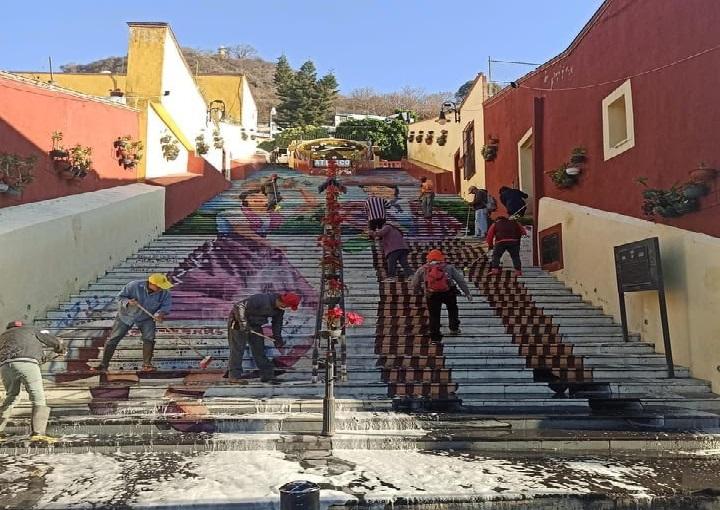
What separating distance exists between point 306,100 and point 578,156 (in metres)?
40.4

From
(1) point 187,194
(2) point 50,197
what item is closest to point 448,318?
(2) point 50,197

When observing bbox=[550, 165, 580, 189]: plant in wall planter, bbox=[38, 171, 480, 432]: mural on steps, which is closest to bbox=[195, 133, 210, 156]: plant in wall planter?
bbox=[38, 171, 480, 432]: mural on steps

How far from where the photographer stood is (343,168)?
1158 inches

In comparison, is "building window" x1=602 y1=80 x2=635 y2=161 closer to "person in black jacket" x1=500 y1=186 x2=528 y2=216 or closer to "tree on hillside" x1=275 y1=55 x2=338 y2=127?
"person in black jacket" x1=500 y1=186 x2=528 y2=216

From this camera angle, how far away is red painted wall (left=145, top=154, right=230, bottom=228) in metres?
14.4

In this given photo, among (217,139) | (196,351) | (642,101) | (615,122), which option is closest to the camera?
(196,351)

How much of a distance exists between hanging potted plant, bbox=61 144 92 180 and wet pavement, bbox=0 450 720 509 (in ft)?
21.3

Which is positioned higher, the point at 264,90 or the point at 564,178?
the point at 264,90

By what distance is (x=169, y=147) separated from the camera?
15547 mm

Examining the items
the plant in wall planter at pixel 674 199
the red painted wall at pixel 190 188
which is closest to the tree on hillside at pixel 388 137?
the red painted wall at pixel 190 188

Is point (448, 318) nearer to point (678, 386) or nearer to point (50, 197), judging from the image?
point (678, 386)

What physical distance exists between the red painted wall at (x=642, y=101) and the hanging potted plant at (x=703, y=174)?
10 cm

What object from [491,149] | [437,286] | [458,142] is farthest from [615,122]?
[458,142]

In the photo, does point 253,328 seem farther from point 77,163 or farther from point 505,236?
point 77,163
